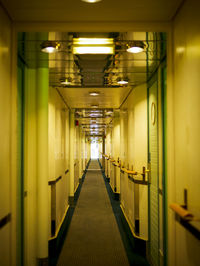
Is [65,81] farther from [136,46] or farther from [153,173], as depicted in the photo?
[153,173]

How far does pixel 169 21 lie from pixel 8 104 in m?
1.40

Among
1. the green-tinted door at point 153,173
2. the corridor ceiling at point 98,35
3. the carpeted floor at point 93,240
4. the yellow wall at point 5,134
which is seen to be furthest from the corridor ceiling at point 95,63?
the carpeted floor at point 93,240

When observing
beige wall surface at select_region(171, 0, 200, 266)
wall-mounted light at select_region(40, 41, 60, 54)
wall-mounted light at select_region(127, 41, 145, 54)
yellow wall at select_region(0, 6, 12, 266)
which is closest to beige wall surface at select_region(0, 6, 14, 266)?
yellow wall at select_region(0, 6, 12, 266)

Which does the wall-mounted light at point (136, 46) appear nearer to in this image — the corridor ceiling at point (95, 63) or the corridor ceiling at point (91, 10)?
the corridor ceiling at point (95, 63)

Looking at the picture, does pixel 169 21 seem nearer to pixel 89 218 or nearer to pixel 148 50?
pixel 148 50

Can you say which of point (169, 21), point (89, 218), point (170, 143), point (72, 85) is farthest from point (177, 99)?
point (89, 218)

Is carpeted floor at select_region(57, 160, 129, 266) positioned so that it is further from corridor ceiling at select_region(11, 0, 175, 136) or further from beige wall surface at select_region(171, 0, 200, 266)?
corridor ceiling at select_region(11, 0, 175, 136)

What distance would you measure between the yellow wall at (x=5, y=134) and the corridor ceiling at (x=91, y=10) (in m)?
0.14

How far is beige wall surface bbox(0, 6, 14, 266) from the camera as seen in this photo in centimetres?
179

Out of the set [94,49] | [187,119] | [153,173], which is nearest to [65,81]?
[94,49]

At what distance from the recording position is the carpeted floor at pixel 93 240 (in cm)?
374

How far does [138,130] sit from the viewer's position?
420 cm

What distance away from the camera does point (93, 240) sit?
455 centimetres

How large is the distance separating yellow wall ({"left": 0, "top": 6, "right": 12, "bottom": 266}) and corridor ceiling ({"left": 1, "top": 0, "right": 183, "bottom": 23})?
143mm
